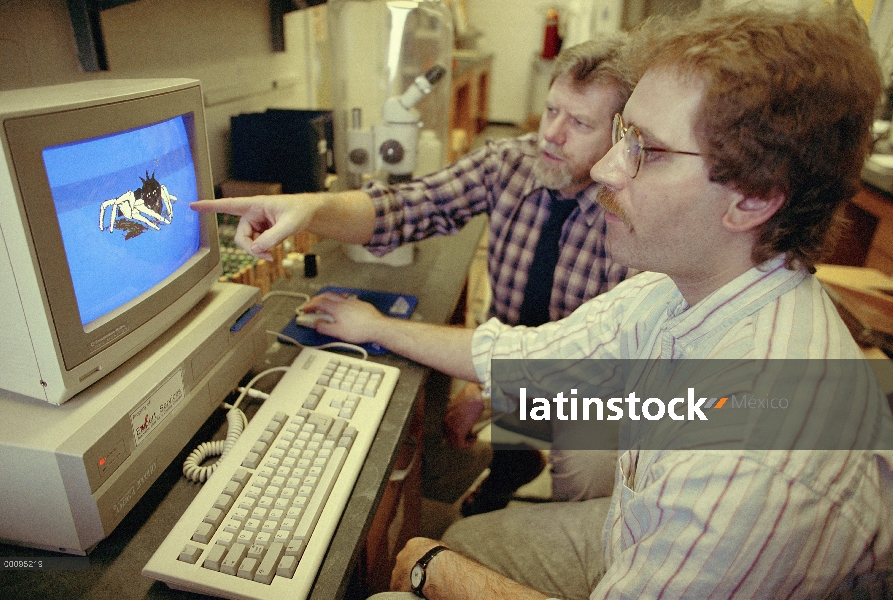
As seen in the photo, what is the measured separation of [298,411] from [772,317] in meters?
0.69

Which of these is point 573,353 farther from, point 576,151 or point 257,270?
point 257,270

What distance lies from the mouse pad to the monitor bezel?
31cm

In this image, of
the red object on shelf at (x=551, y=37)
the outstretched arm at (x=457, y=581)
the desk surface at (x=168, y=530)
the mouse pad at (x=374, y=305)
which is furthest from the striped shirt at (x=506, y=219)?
the red object on shelf at (x=551, y=37)

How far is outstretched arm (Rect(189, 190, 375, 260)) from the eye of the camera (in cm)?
101

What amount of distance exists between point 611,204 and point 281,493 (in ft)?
2.08

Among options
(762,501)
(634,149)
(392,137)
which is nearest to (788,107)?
(634,149)

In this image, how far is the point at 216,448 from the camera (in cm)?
85

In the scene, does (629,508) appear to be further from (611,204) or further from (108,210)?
(108,210)

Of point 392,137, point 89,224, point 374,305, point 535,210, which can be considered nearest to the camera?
point 89,224

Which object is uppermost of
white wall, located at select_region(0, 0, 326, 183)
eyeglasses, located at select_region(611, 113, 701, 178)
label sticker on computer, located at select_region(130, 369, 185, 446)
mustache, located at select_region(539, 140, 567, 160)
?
white wall, located at select_region(0, 0, 326, 183)

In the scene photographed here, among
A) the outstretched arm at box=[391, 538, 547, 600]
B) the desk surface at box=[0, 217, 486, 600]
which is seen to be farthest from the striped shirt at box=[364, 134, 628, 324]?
the outstretched arm at box=[391, 538, 547, 600]

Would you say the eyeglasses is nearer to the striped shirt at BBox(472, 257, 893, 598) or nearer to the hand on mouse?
the striped shirt at BBox(472, 257, 893, 598)

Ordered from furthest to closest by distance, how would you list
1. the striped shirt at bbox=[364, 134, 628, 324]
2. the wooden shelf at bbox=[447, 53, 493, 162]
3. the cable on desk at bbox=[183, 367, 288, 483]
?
the wooden shelf at bbox=[447, 53, 493, 162] < the striped shirt at bbox=[364, 134, 628, 324] < the cable on desk at bbox=[183, 367, 288, 483]

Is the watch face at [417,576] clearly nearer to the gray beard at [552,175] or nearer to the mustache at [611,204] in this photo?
the mustache at [611,204]
